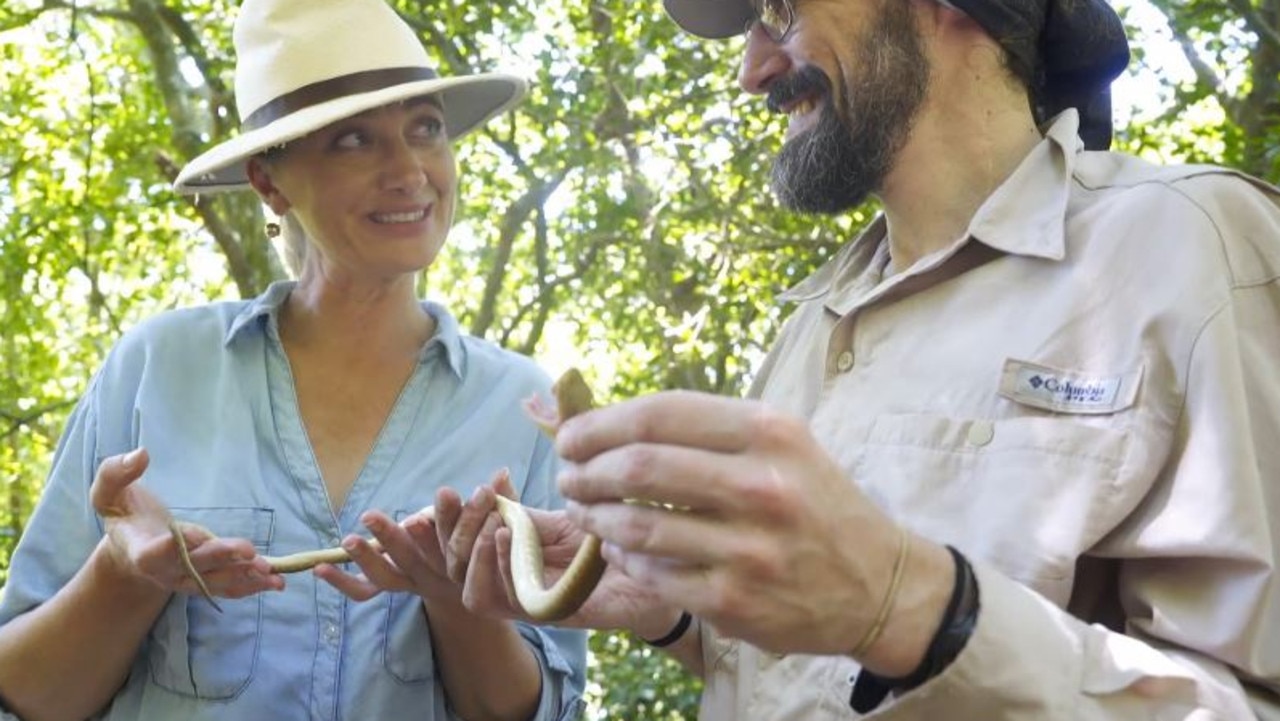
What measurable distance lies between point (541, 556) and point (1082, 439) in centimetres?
79

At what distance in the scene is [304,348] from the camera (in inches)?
136

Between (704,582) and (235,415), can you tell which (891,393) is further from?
(235,415)

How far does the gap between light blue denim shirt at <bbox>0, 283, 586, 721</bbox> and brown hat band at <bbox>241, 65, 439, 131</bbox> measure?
1.52ft

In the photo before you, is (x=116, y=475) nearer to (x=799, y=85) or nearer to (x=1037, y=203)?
(x=799, y=85)

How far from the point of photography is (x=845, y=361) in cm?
238

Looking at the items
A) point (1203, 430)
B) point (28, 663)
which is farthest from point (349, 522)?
point (1203, 430)

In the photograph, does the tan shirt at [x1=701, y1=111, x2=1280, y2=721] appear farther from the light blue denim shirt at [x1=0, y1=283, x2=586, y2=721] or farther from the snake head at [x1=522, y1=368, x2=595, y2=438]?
the light blue denim shirt at [x1=0, y1=283, x2=586, y2=721]

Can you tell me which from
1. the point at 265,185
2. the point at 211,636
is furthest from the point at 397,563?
the point at 265,185

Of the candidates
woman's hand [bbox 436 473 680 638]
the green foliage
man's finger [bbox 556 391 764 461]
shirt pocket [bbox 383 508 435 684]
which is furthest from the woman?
the green foliage

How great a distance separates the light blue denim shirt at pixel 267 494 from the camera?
302 centimetres

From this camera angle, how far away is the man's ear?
11.9 feet

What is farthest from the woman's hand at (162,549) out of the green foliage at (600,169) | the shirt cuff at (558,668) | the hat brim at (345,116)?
the green foliage at (600,169)

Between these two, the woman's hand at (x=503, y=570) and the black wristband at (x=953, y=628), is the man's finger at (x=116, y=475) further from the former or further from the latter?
the black wristband at (x=953, y=628)

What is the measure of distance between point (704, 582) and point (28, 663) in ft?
6.72
